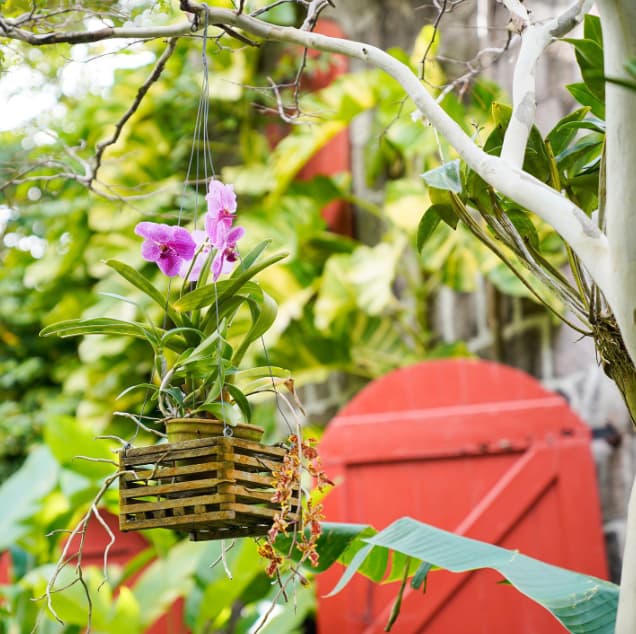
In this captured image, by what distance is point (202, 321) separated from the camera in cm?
170

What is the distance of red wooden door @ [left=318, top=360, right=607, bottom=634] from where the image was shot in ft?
10.9

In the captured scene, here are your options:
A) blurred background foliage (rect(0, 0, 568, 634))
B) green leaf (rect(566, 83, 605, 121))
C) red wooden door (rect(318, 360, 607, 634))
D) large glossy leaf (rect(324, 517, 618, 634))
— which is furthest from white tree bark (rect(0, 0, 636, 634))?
red wooden door (rect(318, 360, 607, 634))

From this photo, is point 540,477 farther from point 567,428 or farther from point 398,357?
point 398,357

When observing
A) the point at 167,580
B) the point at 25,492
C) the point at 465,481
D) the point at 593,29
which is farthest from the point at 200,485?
the point at 25,492

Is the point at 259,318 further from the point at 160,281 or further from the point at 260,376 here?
the point at 160,281

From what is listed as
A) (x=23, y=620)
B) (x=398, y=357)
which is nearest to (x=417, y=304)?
(x=398, y=357)

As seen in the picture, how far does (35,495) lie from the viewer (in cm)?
371

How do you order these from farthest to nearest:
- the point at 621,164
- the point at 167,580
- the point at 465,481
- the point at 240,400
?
the point at 465,481
the point at 167,580
the point at 240,400
the point at 621,164

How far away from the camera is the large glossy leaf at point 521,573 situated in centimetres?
181

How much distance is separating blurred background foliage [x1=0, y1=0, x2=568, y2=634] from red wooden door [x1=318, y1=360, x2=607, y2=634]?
1.36ft

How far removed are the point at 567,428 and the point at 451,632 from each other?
0.84 meters

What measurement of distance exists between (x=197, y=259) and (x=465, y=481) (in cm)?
210

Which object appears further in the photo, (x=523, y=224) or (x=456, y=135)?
(x=523, y=224)

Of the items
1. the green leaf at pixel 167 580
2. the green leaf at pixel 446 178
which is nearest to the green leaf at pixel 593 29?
the green leaf at pixel 446 178
